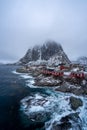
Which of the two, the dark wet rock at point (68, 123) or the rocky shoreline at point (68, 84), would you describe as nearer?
the dark wet rock at point (68, 123)

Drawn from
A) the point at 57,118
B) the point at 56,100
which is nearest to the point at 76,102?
the point at 56,100

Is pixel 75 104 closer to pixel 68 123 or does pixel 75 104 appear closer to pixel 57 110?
pixel 57 110

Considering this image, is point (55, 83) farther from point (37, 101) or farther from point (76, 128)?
point (76, 128)

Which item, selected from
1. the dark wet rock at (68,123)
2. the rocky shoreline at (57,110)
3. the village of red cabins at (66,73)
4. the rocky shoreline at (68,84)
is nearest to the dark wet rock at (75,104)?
the rocky shoreline at (57,110)

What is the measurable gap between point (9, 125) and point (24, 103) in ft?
39.5

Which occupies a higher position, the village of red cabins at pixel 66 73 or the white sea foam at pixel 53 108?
the village of red cabins at pixel 66 73

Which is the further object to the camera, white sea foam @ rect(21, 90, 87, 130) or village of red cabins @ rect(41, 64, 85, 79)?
village of red cabins @ rect(41, 64, 85, 79)

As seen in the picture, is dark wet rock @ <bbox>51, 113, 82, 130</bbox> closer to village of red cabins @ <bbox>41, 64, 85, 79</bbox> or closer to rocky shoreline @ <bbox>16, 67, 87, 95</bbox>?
rocky shoreline @ <bbox>16, 67, 87, 95</bbox>

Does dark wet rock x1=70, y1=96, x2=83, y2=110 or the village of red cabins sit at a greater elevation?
the village of red cabins

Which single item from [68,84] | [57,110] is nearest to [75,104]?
[57,110]

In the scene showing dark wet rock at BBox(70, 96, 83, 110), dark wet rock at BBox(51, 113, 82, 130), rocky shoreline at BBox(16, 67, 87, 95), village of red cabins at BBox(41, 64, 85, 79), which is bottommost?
dark wet rock at BBox(51, 113, 82, 130)

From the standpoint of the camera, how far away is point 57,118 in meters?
28.9

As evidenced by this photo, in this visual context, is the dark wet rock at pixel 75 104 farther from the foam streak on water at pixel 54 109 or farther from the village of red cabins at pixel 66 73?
the village of red cabins at pixel 66 73

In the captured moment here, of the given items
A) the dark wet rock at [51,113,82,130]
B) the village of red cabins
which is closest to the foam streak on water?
the dark wet rock at [51,113,82,130]
